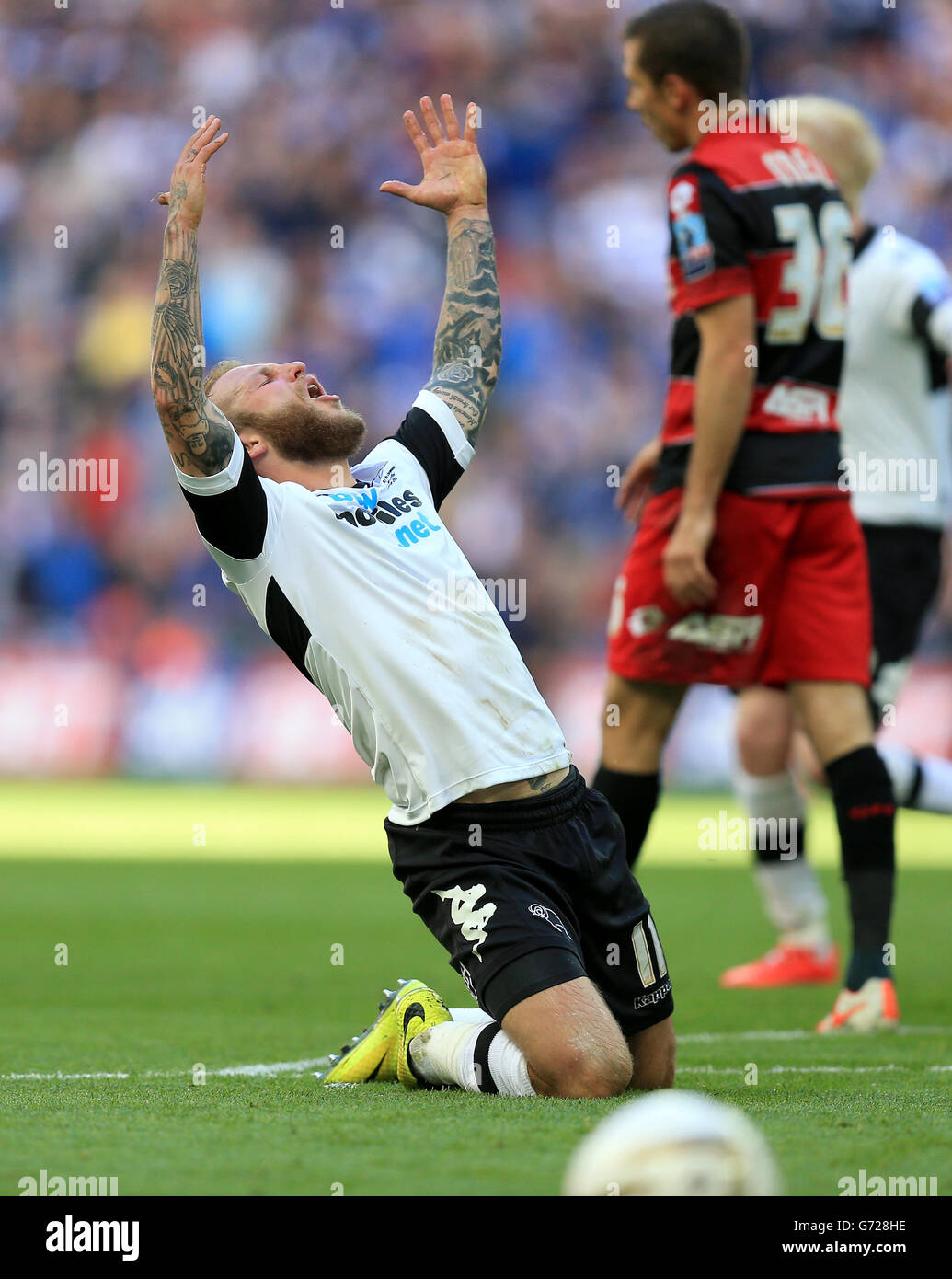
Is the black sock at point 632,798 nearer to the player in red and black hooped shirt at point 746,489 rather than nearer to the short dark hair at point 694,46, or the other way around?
the player in red and black hooped shirt at point 746,489

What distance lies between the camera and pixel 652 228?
1566cm

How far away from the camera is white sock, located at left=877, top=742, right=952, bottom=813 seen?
5828mm

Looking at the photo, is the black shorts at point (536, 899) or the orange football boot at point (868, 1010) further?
the orange football boot at point (868, 1010)

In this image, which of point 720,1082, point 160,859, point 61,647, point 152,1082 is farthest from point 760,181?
point 61,647

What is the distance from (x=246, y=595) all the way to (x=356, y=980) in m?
2.51

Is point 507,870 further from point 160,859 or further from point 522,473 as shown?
point 522,473

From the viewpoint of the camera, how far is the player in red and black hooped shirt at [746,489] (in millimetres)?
4703

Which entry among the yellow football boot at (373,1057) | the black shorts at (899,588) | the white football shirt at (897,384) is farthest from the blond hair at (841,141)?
the yellow football boot at (373,1057)

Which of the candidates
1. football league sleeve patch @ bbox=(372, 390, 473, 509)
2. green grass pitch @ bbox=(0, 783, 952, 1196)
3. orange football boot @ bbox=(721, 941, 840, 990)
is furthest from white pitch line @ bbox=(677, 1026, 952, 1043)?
football league sleeve patch @ bbox=(372, 390, 473, 509)

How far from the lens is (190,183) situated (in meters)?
3.40

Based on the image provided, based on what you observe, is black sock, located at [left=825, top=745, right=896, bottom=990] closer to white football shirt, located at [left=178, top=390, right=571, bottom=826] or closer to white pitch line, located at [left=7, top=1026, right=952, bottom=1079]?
white pitch line, located at [left=7, top=1026, right=952, bottom=1079]

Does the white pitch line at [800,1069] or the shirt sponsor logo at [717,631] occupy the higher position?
the shirt sponsor logo at [717,631]

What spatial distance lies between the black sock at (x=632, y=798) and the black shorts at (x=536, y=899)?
94 cm

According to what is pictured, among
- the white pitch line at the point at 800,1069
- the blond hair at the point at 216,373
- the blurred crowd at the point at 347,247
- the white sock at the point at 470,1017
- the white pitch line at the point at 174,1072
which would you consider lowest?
the white pitch line at the point at 800,1069
